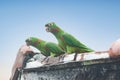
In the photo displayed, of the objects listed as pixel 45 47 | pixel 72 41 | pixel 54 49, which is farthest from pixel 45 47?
pixel 72 41

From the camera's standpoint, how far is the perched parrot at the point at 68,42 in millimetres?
7266

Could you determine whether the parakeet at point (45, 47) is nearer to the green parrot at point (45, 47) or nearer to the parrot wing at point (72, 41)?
the green parrot at point (45, 47)

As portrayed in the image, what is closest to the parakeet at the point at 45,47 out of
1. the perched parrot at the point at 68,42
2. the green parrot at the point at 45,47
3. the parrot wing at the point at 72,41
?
the green parrot at the point at 45,47

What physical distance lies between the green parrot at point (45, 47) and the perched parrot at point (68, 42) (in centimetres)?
18

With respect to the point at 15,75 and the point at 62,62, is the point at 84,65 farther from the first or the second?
the point at 15,75

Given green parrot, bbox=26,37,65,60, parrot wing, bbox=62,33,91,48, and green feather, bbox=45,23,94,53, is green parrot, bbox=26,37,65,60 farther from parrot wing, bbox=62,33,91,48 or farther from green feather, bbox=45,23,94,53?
parrot wing, bbox=62,33,91,48

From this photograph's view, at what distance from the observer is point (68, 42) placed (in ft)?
24.5

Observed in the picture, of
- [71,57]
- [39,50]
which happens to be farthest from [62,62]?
[39,50]

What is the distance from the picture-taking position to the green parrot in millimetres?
8039

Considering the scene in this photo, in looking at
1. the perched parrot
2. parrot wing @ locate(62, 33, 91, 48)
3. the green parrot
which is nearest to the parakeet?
the green parrot

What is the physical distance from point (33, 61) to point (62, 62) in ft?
4.84

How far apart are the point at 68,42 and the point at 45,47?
1.26 metres

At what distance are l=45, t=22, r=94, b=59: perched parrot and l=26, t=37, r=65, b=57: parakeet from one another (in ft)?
0.59

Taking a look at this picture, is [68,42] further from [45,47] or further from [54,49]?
[45,47]
